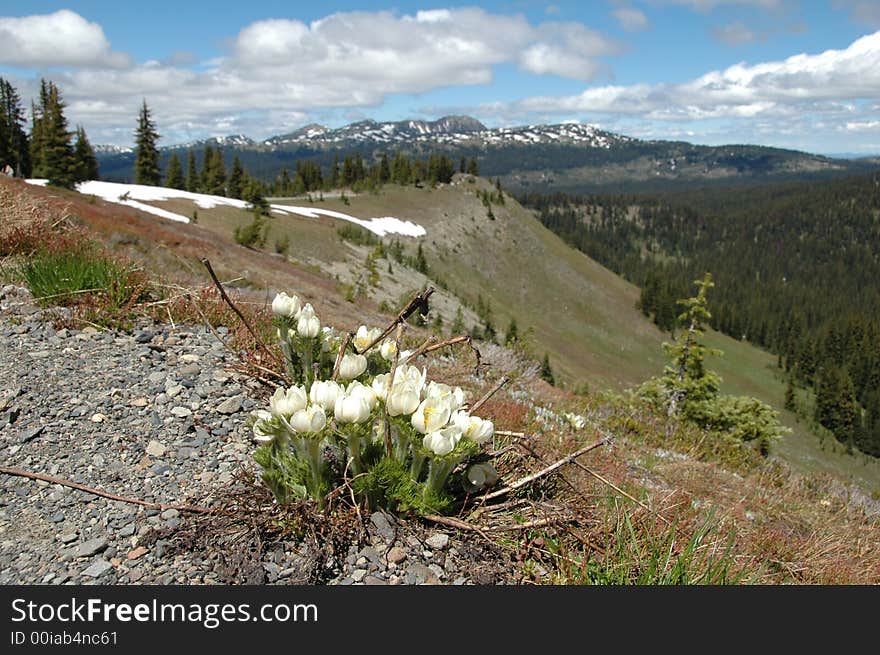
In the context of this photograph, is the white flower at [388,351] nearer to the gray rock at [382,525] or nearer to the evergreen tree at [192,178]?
the gray rock at [382,525]

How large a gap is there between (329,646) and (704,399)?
19.1 meters

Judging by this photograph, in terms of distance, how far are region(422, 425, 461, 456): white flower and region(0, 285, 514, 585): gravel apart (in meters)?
0.57

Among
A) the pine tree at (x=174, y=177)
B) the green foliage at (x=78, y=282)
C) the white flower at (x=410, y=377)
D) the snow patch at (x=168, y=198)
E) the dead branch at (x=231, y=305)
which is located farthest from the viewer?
the pine tree at (x=174, y=177)

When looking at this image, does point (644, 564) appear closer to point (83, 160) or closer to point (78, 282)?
point (78, 282)

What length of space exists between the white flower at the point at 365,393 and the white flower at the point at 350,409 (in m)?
0.05

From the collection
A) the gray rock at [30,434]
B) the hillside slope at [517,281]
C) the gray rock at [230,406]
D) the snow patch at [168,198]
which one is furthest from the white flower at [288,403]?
the snow patch at [168,198]

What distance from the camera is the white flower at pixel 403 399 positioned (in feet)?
8.07

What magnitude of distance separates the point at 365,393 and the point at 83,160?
6855 cm

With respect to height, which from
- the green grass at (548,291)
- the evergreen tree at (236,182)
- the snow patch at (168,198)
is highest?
the evergreen tree at (236,182)

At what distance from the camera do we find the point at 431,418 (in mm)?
2426

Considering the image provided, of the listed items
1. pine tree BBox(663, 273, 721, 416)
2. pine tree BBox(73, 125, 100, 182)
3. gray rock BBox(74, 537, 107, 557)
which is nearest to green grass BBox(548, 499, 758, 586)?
gray rock BBox(74, 537, 107, 557)

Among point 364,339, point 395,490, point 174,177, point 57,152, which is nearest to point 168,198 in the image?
point 57,152

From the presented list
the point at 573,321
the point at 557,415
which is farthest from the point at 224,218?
the point at 573,321

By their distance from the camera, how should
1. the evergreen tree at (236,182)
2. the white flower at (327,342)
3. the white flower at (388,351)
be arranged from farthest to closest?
the evergreen tree at (236,182) → the white flower at (327,342) → the white flower at (388,351)
